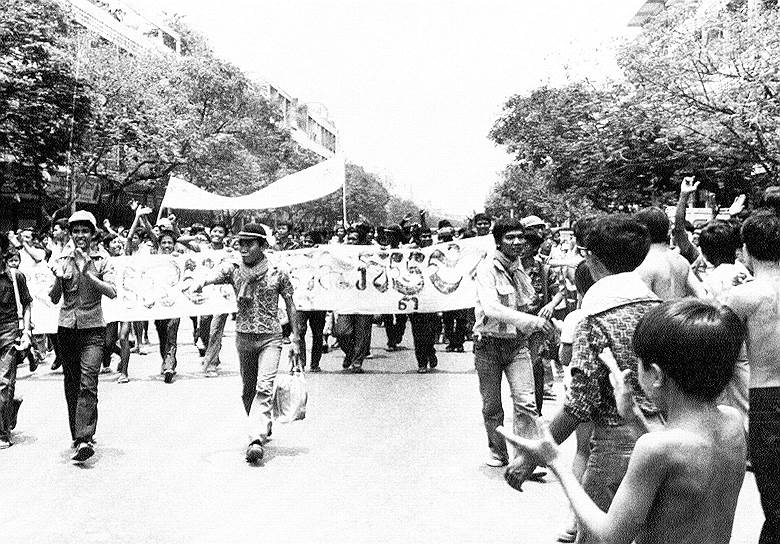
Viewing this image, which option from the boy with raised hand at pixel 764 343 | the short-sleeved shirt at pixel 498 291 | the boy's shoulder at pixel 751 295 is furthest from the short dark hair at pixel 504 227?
the boy's shoulder at pixel 751 295

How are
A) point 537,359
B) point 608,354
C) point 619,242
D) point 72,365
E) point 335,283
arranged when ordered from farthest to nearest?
point 335,283, point 537,359, point 72,365, point 619,242, point 608,354

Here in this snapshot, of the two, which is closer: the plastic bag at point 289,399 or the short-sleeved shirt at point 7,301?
the plastic bag at point 289,399

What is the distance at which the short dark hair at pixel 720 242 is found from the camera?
630 centimetres

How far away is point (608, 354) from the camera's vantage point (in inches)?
96.3

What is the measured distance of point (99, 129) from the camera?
36.5m

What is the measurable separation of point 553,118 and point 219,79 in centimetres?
1653

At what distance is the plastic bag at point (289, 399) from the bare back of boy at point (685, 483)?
5004mm

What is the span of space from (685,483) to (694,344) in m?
0.33

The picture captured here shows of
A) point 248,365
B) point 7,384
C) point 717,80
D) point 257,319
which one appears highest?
point 717,80

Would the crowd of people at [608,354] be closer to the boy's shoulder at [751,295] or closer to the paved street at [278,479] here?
the boy's shoulder at [751,295]

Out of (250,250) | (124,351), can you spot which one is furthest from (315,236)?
(250,250)

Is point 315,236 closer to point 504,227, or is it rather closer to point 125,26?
point 504,227

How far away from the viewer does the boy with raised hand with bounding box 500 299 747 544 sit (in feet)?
7.34

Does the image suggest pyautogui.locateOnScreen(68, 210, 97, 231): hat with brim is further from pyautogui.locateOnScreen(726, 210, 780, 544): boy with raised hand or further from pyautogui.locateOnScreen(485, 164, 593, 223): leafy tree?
pyautogui.locateOnScreen(485, 164, 593, 223): leafy tree
